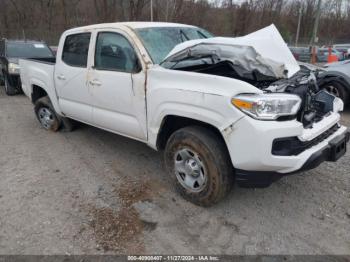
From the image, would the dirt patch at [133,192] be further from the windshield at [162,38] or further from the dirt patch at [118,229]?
the windshield at [162,38]

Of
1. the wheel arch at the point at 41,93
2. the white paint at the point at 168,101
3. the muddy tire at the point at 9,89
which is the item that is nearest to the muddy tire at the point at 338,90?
the white paint at the point at 168,101

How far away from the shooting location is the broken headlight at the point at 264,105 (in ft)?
7.91

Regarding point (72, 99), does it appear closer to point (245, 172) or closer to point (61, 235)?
point (61, 235)

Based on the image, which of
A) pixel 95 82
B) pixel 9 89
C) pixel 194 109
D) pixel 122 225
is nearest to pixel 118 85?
pixel 95 82

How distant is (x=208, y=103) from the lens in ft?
8.58

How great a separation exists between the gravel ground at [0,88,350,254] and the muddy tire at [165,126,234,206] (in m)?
0.19

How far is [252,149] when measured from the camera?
2.42 meters

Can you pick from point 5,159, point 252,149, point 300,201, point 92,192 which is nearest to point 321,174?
point 300,201

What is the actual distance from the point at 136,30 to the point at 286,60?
183 centimetres

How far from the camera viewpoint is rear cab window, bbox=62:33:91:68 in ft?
13.6

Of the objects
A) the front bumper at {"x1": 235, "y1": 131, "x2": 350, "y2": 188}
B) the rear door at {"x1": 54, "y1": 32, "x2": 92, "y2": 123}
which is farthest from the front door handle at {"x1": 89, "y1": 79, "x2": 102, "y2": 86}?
the front bumper at {"x1": 235, "y1": 131, "x2": 350, "y2": 188}

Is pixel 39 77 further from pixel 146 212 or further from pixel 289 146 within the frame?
pixel 289 146

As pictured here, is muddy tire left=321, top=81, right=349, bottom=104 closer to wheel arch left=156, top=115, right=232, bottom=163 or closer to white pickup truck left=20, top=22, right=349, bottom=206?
white pickup truck left=20, top=22, right=349, bottom=206

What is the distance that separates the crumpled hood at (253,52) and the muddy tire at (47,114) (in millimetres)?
3129
